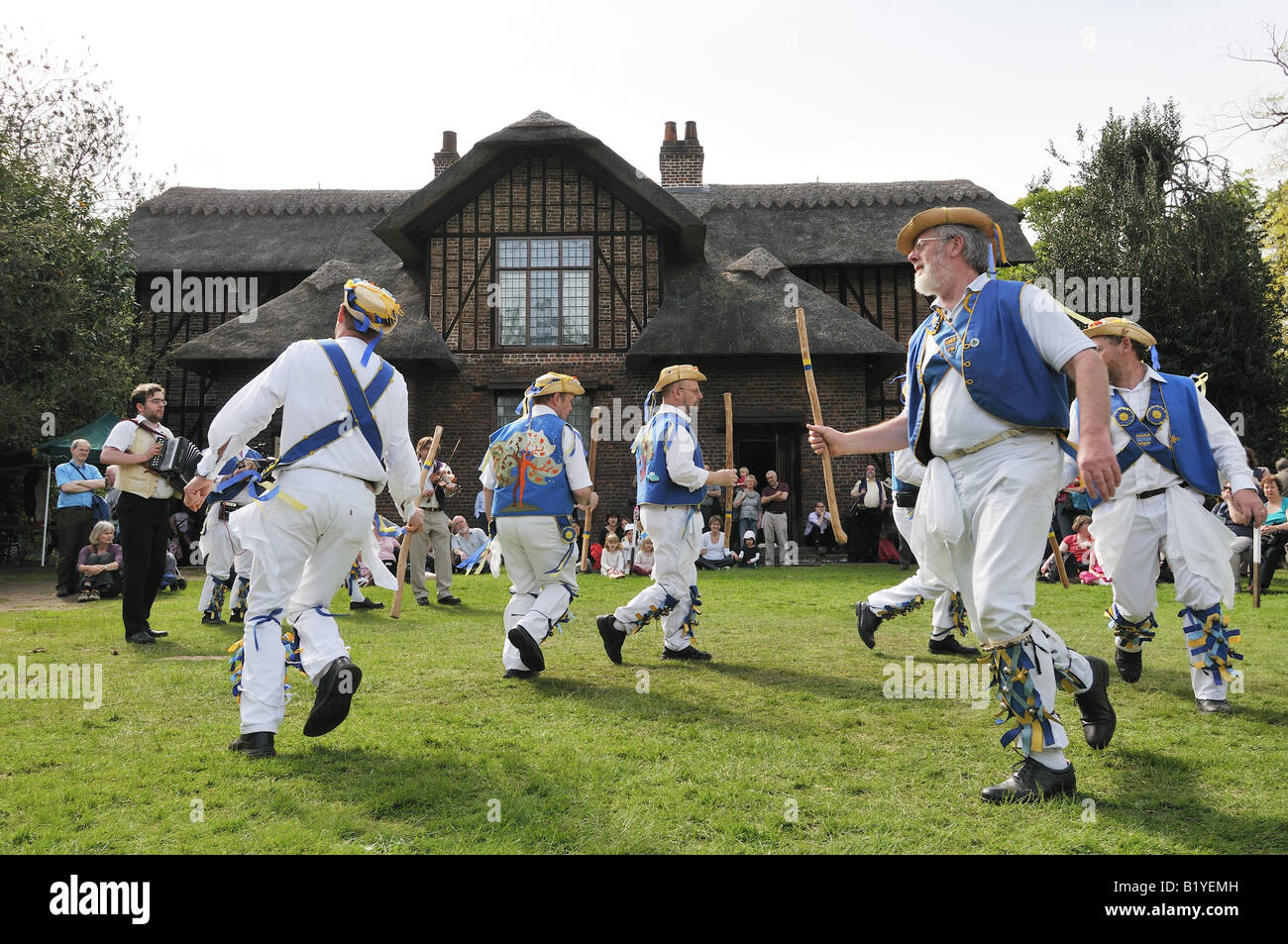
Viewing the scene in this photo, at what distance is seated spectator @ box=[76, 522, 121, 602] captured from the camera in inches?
490

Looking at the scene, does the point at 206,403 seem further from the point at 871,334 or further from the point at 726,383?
the point at 871,334

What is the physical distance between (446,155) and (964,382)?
27152mm

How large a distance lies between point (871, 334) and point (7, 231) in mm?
18452

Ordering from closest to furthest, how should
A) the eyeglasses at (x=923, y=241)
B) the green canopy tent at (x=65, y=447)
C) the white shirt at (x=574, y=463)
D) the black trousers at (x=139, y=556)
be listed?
the eyeglasses at (x=923, y=241), the white shirt at (x=574, y=463), the black trousers at (x=139, y=556), the green canopy tent at (x=65, y=447)

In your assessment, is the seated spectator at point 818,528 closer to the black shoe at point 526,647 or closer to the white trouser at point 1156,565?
the white trouser at point 1156,565

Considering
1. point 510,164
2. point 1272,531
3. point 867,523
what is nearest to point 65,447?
point 510,164

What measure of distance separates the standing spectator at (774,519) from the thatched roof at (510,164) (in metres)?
6.57

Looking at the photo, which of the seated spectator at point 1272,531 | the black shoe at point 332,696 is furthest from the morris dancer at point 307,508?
the seated spectator at point 1272,531

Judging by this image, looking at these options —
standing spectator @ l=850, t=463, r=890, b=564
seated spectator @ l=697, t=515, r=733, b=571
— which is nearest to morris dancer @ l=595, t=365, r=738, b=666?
seated spectator @ l=697, t=515, r=733, b=571

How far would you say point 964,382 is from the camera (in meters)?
3.88

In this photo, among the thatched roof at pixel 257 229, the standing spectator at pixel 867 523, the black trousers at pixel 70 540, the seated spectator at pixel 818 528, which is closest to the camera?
the black trousers at pixel 70 540

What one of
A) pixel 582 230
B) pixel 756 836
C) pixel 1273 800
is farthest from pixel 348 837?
pixel 582 230

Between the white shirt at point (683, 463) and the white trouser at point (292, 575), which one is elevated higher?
the white shirt at point (683, 463)

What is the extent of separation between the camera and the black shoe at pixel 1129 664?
5.98m
